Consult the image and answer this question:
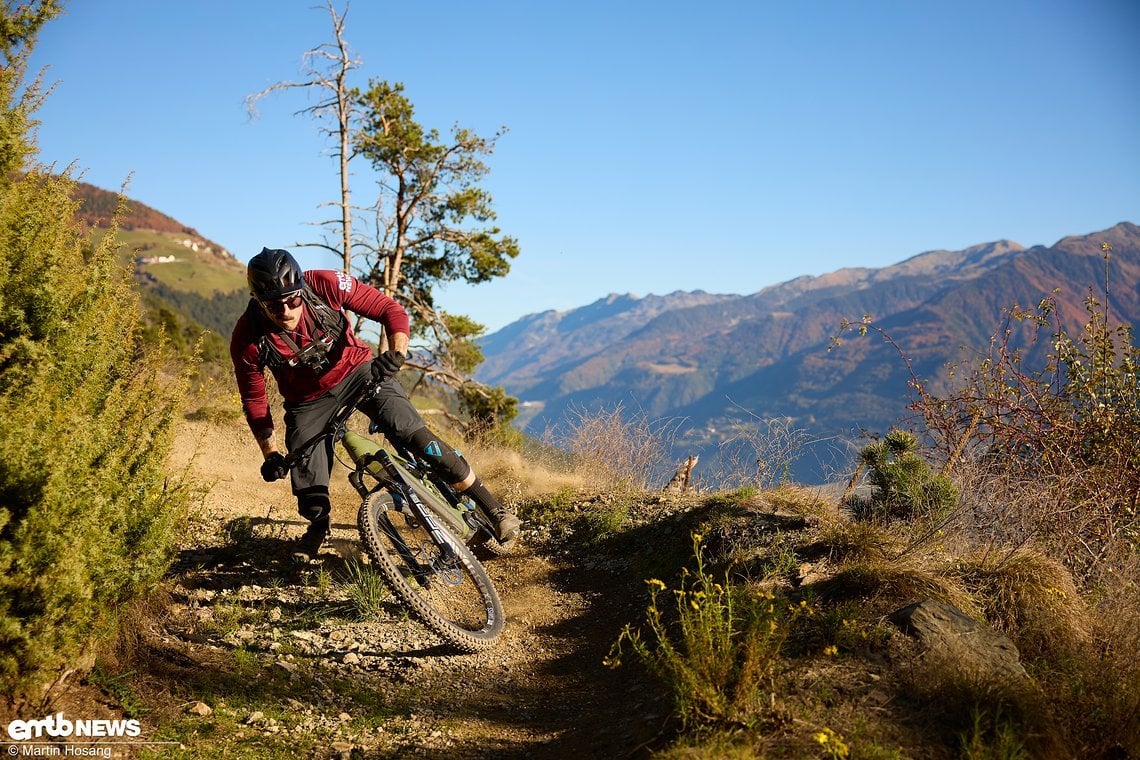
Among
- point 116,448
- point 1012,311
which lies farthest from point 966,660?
point 1012,311

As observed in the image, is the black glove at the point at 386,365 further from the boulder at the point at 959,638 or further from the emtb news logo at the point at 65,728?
the boulder at the point at 959,638

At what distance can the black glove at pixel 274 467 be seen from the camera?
4711 millimetres

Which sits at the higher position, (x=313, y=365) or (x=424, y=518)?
(x=313, y=365)

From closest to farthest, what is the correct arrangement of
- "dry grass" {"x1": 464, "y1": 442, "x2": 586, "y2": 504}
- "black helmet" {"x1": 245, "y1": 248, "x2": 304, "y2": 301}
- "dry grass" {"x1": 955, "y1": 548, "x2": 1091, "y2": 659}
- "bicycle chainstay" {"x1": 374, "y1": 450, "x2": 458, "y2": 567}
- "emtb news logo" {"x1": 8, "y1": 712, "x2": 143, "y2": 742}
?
"emtb news logo" {"x1": 8, "y1": 712, "x2": 143, "y2": 742} < "dry grass" {"x1": 955, "y1": 548, "x2": 1091, "y2": 659} < "black helmet" {"x1": 245, "y1": 248, "x2": 304, "y2": 301} < "bicycle chainstay" {"x1": 374, "y1": 450, "x2": 458, "y2": 567} < "dry grass" {"x1": 464, "y1": 442, "x2": 586, "y2": 504}

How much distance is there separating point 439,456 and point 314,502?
0.98 metres

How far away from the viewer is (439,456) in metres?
5.41

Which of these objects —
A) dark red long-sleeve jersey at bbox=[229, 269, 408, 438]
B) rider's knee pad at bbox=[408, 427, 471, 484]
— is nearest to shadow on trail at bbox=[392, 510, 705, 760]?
rider's knee pad at bbox=[408, 427, 471, 484]

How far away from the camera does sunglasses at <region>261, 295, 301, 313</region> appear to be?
476 centimetres

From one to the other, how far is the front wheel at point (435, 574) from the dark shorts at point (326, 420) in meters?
0.61

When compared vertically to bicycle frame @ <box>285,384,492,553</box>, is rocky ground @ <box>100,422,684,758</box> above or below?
below

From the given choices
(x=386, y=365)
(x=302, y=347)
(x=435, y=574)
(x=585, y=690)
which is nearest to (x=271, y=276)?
(x=302, y=347)

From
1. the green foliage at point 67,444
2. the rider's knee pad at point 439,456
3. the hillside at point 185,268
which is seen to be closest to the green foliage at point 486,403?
the rider's knee pad at point 439,456

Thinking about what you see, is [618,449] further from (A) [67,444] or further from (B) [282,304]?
(A) [67,444]

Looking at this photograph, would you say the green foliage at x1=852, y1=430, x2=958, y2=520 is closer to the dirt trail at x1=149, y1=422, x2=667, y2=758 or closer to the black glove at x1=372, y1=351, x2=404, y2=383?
the dirt trail at x1=149, y1=422, x2=667, y2=758
